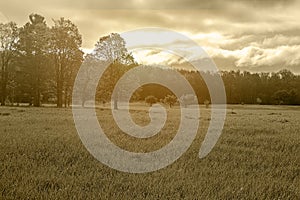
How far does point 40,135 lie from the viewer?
1647 centimetres

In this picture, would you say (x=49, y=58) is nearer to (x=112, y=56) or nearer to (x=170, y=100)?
(x=112, y=56)

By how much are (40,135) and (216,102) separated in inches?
3559

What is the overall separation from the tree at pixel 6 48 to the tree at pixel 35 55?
119 cm

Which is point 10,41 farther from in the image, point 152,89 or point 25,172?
point 25,172

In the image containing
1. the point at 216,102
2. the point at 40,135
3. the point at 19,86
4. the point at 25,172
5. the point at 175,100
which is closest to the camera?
the point at 25,172

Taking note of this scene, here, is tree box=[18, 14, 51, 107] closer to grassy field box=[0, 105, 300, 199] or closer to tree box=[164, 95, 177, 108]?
tree box=[164, 95, 177, 108]

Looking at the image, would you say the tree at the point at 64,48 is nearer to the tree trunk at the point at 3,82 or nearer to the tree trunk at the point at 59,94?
the tree trunk at the point at 59,94

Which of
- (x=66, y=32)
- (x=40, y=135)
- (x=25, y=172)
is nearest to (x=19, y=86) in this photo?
(x=66, y=32)

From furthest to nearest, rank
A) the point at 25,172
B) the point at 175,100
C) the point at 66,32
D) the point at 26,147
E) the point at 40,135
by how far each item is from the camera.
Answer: the point at 175,100 → the point at 66,32 → the point at 40,135 → the point at 26,147 → the point at 25,172

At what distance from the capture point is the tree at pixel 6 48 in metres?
56.5

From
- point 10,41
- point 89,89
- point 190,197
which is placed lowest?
point 190,197

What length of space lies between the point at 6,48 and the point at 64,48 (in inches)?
388

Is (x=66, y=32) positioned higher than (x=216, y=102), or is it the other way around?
(x=66, y=32)

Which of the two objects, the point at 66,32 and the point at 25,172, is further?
the point at 66,32
